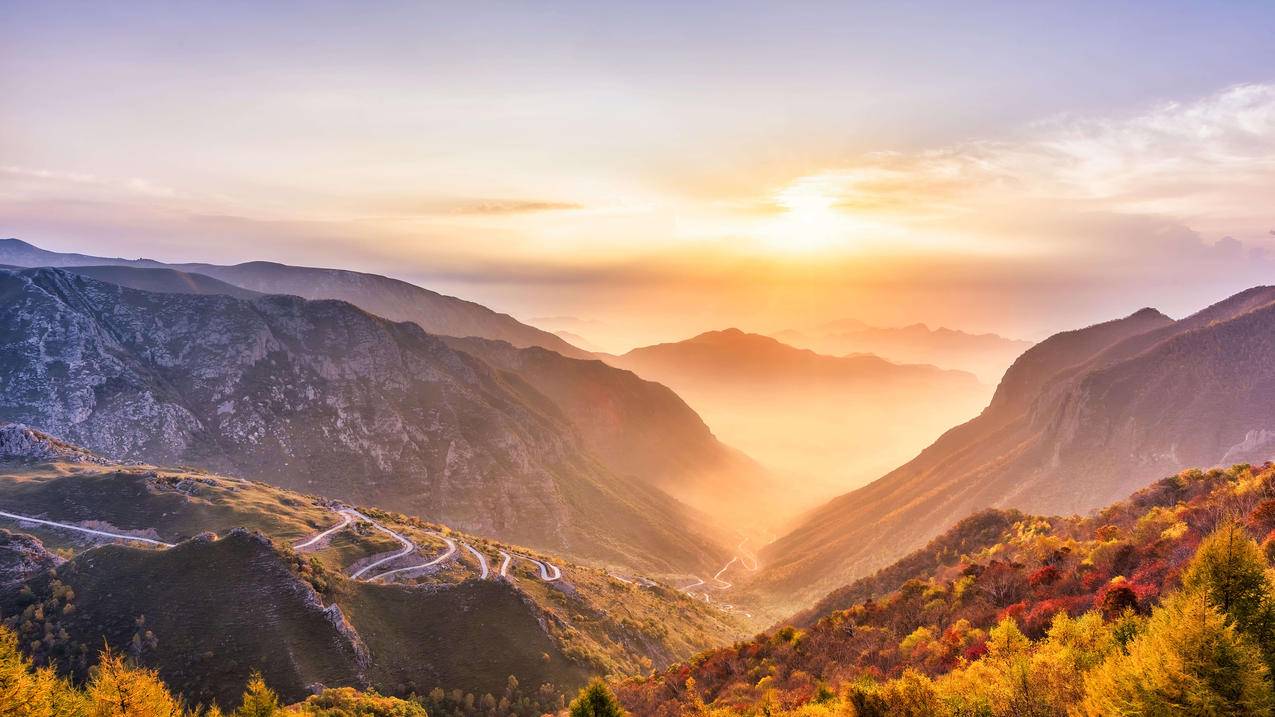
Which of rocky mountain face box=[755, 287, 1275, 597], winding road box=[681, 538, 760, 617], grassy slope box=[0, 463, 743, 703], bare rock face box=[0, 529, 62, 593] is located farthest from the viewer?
winding road box=[681, 538, 760, 617]

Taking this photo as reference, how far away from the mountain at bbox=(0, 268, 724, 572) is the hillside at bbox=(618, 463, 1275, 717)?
88275mm

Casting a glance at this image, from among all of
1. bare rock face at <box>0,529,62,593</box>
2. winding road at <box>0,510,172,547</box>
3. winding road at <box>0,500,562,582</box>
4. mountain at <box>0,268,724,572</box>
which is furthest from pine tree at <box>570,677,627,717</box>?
mountain at <box>0,268,724,572</box>

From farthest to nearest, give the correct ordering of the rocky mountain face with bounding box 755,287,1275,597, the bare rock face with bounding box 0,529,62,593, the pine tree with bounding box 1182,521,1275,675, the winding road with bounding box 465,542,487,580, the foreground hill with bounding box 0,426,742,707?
the rocky mountain face with bounding box 755,287,1275,597
the winding road with bounding box 465,542,487,580
the bare rock face with bounding box 0,529,62,593
the foreground hill with bounding box 0,426,742,707
the pine tree with bounding box 1182,521,1275,675

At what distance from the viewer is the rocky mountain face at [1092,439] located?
94.1 m

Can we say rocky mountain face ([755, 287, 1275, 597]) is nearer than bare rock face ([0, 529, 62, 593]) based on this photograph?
No

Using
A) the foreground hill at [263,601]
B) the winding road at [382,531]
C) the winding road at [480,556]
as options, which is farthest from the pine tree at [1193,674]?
the winding road at [480,556]

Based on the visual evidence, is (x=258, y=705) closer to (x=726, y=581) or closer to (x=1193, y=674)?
(x=1193, y=674)

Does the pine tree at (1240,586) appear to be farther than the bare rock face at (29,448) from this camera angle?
No

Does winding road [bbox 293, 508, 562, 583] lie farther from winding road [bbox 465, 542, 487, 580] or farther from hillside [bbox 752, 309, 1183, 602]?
hillside [bbox 752, 309, 1183, 602]

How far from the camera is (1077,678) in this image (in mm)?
17219

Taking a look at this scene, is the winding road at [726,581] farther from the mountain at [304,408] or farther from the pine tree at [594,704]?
the pine tree at [594,704]

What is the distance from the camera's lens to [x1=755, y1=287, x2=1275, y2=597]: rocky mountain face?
9406cm

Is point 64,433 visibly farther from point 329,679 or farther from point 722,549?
point 722,549

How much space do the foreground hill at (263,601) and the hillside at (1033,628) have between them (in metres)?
13.4
